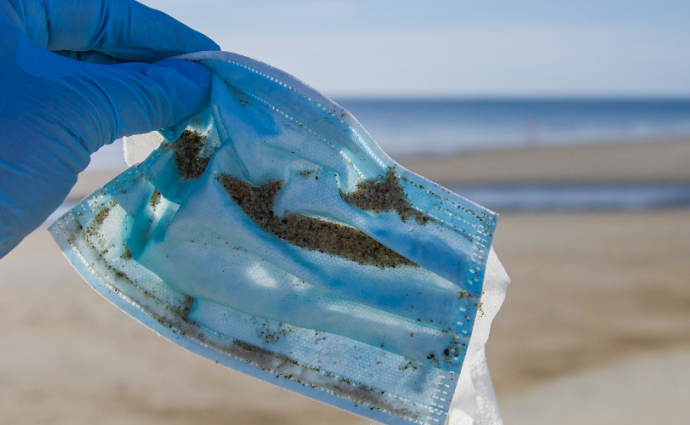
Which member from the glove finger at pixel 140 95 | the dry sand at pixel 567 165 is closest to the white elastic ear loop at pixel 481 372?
the glove finger at pixel 140 95

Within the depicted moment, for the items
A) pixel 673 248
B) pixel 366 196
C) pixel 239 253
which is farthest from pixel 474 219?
pixel 673 248

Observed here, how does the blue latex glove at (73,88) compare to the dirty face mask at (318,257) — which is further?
the dirty face mask at (318,257)

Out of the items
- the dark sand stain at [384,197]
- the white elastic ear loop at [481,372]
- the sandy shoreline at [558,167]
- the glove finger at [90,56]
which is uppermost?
the sandy shoreline at [558,167]

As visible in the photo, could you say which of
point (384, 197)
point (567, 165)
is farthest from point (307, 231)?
point (567, 165)

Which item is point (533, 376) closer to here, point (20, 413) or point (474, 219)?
point (474, 219)

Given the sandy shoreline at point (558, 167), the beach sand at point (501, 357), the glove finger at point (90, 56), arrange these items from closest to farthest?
1. the glove finger at point (90, 56)
2. the beach sand at point (501, 357)
3. the sandy shoreline at point (558, 167)

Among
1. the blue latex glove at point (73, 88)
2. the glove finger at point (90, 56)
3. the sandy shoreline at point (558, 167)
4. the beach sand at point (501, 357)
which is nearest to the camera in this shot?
the blue latex glove at point (73, 88)

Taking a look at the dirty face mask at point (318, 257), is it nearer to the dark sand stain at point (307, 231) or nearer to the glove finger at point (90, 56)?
the dark sand stain at point (307, 231)

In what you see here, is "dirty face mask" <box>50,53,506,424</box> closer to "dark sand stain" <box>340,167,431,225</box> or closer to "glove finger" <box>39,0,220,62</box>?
"dark sand stain" <box>340,167,431,225</box>

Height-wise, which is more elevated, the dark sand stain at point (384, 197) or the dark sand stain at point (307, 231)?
the dark sand stain at point (384, 197)
